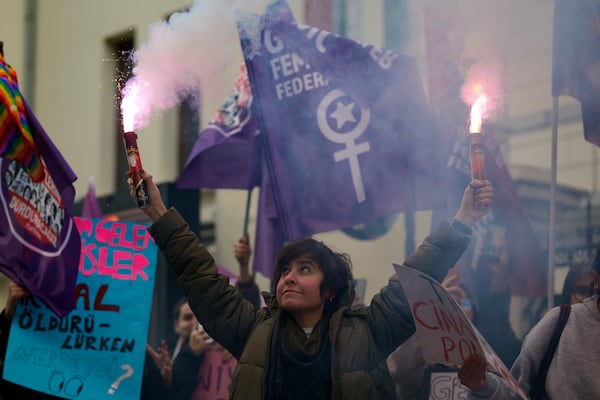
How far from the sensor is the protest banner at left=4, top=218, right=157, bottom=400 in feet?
14.8

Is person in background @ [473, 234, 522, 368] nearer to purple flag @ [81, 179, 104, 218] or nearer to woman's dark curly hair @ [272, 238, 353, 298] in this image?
woman's dark curly hair @ [272, 238, 353, 298]

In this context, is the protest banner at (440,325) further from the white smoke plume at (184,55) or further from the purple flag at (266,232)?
the purple flag at (266,232)

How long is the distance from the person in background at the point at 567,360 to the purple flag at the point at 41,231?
2.18 m

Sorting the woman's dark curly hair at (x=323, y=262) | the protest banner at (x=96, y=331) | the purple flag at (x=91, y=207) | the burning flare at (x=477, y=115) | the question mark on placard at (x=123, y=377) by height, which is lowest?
the question mark on placard at (x=123, y=377)

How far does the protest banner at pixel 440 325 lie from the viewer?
9.11 ft

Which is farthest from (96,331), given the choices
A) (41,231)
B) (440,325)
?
(440,325)

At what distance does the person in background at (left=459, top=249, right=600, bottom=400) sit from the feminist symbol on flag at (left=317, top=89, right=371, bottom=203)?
1.67 m

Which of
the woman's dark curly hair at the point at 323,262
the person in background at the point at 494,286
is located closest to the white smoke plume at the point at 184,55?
the woman's dark curly hair at the point at 323,262

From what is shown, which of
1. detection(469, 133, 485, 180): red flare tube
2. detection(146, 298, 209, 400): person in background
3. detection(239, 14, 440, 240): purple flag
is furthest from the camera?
detection(146, 298, 209, 400): person in background

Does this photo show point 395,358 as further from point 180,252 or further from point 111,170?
point 111,170

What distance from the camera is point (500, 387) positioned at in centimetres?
305

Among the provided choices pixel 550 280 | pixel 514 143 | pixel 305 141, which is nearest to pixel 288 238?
pixel 305 141

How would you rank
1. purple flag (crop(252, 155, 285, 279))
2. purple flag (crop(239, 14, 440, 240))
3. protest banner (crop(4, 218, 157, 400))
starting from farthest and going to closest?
purple flag (crop(252, 155, 285, 279)) → purple flag (crop(239, 14, 440, 240)) → protest banner (crop(4, 218, 157, 400))

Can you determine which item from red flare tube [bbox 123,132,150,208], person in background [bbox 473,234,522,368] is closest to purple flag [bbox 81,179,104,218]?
person in background [bbox 473,234,522,368]
